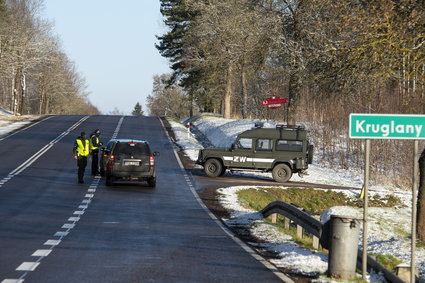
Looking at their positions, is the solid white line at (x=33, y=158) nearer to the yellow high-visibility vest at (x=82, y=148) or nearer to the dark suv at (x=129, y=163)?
the yellow high-visibility vest at (x=82, y=148)

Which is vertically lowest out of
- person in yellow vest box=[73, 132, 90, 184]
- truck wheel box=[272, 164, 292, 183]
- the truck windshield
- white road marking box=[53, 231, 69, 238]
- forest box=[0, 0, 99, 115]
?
white road marking box=[53, 231, 69, 238]

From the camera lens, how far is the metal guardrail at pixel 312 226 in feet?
34.5

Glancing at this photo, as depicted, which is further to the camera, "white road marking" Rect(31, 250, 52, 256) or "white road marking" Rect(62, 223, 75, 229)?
"white road marking" Rect(62, 223, 75, 229)

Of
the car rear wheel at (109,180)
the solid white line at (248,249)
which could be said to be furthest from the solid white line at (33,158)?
the solid white line at (248,249)

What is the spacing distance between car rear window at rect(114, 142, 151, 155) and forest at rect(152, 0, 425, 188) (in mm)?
6377

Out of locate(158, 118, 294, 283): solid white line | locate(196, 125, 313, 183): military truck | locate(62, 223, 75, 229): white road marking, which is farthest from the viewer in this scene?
locate(196, 125, 313, 183): military truck

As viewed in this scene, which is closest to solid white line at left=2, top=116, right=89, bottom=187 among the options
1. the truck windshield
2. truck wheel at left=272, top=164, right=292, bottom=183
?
truck wheel at left=272, top=164, right=292, bottom=183

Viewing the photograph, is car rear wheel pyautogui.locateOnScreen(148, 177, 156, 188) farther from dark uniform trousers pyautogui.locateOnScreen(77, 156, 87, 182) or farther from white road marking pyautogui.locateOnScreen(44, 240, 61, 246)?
white road marking pyautogui.locateOnScreen(44, 240, 61, 246)

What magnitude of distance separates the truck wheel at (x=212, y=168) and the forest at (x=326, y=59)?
5.05 metres

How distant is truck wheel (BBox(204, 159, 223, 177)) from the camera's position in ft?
107

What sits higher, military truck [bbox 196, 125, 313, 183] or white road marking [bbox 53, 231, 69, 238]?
military truck [bbox 196, 125, 313, 183]

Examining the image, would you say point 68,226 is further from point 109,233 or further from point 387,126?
point 387,126

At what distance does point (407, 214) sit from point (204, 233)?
46.3ft

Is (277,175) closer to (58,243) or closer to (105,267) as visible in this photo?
(58,243)
